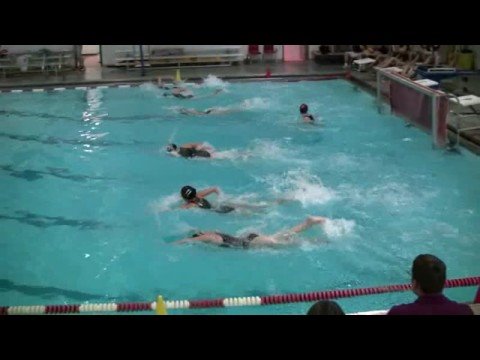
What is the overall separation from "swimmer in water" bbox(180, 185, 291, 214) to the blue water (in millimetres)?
137

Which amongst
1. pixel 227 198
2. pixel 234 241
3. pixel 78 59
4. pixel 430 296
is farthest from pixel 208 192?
pixel 78 59

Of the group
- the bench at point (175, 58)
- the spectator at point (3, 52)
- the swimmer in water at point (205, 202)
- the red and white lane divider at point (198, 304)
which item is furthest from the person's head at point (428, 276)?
the spectator at point (3, 52)

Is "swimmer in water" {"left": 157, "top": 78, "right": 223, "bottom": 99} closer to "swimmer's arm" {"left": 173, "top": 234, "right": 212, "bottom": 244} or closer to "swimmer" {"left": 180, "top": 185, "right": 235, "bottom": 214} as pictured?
"swimmer" {"left": 180, "top": 185, "right": 235, "bottom": 214}

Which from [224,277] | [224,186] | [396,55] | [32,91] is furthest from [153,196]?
[396,55]

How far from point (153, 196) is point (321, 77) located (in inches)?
387

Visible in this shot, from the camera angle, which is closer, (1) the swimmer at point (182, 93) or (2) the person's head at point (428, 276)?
(2) the person's head at point (428, 276)

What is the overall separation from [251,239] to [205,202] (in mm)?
1062

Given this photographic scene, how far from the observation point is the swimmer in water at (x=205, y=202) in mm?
7145

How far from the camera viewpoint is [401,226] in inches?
282

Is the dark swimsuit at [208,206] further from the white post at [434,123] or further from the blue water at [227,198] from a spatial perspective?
the white post at [434,123]

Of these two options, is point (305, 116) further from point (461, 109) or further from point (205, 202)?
point (205, 202)

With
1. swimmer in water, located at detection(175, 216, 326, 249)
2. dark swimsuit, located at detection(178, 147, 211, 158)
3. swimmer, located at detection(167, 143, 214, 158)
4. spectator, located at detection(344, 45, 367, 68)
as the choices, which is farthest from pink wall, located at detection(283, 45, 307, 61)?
swimmer in water, located at detection(175, 216, 326, 249)
